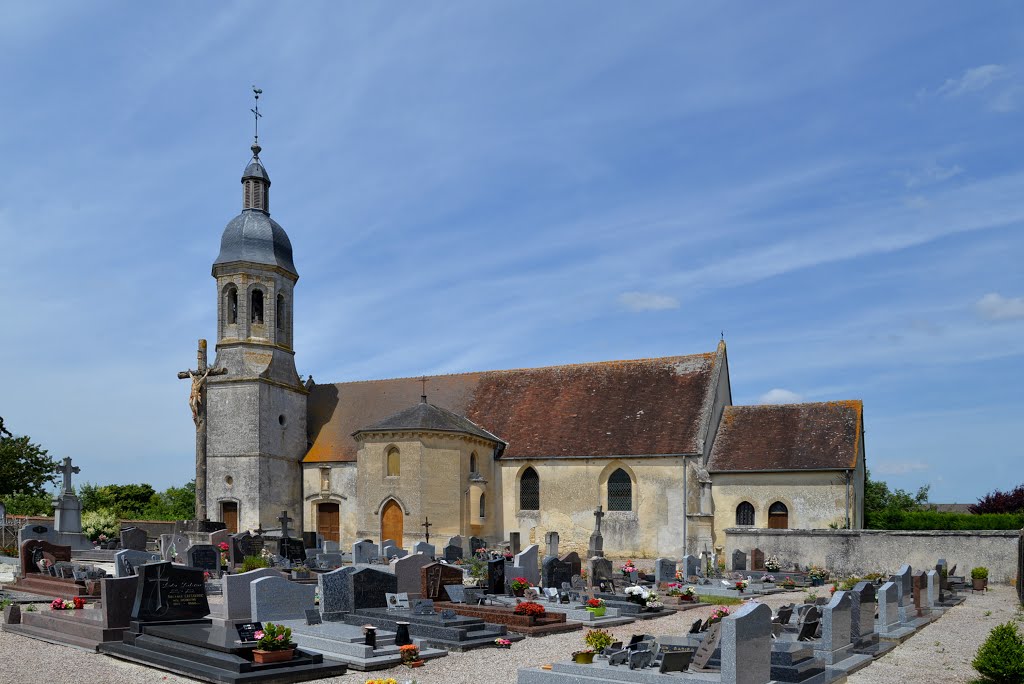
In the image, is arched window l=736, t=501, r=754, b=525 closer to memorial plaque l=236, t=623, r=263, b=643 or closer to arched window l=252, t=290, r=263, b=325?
arched window l=252, t=290, r=263, b=325

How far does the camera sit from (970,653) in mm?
13625

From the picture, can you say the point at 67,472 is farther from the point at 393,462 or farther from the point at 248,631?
the point at 248,631

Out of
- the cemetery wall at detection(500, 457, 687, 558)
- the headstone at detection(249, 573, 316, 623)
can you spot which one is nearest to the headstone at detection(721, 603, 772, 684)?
the headstone at detection(249, 573, 316, 623)

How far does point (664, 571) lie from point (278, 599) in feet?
38.0

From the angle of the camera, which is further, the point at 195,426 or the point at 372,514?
the point at 195,426

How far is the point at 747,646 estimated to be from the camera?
9.48 metres

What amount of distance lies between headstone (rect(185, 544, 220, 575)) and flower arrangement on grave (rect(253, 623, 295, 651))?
11262mm

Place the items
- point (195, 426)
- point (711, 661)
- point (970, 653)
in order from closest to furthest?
1. point (711, 661)
2. point (970, 653)
3. point (195, 426)

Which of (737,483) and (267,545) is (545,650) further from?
(737,483)

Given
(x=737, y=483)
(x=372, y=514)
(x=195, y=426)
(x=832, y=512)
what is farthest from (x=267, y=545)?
(x=832, y=512)

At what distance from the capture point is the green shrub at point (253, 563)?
22312mm

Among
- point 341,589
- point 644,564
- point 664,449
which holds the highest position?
point 664,449

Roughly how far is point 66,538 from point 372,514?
1005 cm

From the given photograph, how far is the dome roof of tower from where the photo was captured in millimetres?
35188
